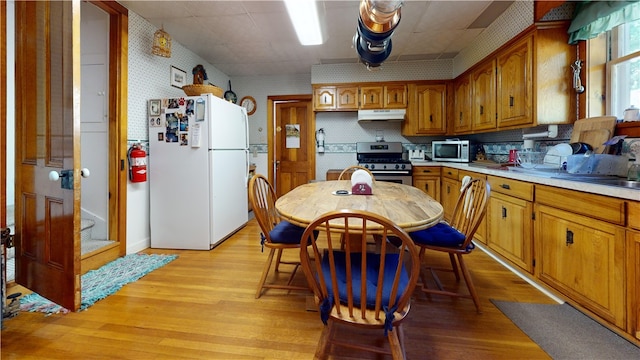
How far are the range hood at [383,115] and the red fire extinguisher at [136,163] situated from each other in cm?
302

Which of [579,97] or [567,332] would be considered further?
[579,97]

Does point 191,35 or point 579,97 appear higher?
point 191,35

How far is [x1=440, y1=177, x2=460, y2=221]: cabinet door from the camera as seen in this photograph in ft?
11.9

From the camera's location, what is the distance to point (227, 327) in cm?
171

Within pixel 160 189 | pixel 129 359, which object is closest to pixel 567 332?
pixel 129 359

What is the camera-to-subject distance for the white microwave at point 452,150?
3.99 m

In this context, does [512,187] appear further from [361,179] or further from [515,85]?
[361,179]

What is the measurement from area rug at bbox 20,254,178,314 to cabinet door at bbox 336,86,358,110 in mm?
3214

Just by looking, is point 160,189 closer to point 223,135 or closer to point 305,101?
point 223,135

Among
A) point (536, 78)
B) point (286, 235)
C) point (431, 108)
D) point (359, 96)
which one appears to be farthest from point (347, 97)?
point (286, 235)

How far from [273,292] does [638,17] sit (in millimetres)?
3247

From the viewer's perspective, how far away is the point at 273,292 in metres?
2.14

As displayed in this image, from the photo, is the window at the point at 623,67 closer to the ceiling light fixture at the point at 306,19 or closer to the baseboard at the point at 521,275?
the baseboard at the point at 521,275

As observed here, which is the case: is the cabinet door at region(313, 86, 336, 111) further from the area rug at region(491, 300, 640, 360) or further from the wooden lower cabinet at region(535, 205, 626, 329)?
the area rug at region(491, 300, 640, 360)
